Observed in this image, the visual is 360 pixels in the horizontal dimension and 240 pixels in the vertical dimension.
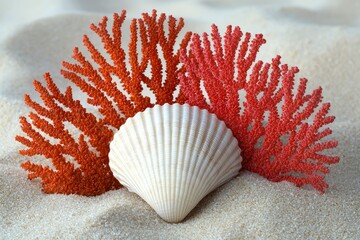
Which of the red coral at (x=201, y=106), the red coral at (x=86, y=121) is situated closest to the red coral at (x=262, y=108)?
the red coral at (x=201, y=106)

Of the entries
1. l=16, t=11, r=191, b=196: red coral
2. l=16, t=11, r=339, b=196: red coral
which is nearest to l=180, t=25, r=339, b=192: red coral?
l=16, t=11, r=339, b=196: red coral

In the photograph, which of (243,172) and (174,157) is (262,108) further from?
(174,157)

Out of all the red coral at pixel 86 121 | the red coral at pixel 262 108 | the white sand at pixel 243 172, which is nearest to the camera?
the white sand at pixel 243 172

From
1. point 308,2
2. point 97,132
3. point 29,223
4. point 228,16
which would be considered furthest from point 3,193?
point 308,2

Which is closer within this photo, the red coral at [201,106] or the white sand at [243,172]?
the white sand at [243,172]

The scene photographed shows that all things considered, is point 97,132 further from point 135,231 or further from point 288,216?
point 288,216

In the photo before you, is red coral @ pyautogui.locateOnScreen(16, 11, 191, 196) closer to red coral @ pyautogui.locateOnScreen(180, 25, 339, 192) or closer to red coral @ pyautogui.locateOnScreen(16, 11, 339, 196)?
red coral @ pyautogui.locateOnScreen(16, 11, 339, 196)

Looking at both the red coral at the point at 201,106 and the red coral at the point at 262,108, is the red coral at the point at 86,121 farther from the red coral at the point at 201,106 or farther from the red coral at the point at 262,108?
the red coral at the point at 262,108
